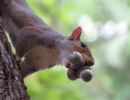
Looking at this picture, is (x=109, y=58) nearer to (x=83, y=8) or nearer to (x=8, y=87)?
(x=83, y=8)

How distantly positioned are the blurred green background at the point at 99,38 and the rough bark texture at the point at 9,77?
54.9 inches

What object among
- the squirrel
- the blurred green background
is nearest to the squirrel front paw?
the squirrel

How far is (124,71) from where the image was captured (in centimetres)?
382

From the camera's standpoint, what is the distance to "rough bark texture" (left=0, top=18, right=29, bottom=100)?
162 centimetres

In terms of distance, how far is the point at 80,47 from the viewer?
7.38 feet

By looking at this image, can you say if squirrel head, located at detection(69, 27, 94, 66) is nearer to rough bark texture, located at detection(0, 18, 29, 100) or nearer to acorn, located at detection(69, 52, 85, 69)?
acorn, located at detection(69, 52, 85, 69)

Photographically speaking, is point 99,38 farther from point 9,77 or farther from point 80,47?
point 9,77

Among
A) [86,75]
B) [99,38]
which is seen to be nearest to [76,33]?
[86,75]

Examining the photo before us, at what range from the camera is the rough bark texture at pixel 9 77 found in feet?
5.30

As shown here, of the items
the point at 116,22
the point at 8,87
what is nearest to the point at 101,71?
the point at 116,22

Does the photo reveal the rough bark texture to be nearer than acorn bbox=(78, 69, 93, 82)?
Yes

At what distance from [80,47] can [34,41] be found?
0.27 metres

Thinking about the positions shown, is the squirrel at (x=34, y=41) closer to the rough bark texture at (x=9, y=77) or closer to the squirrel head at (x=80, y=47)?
the squirrel head at (x=80, y=47)

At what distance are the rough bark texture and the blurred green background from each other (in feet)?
4.58
